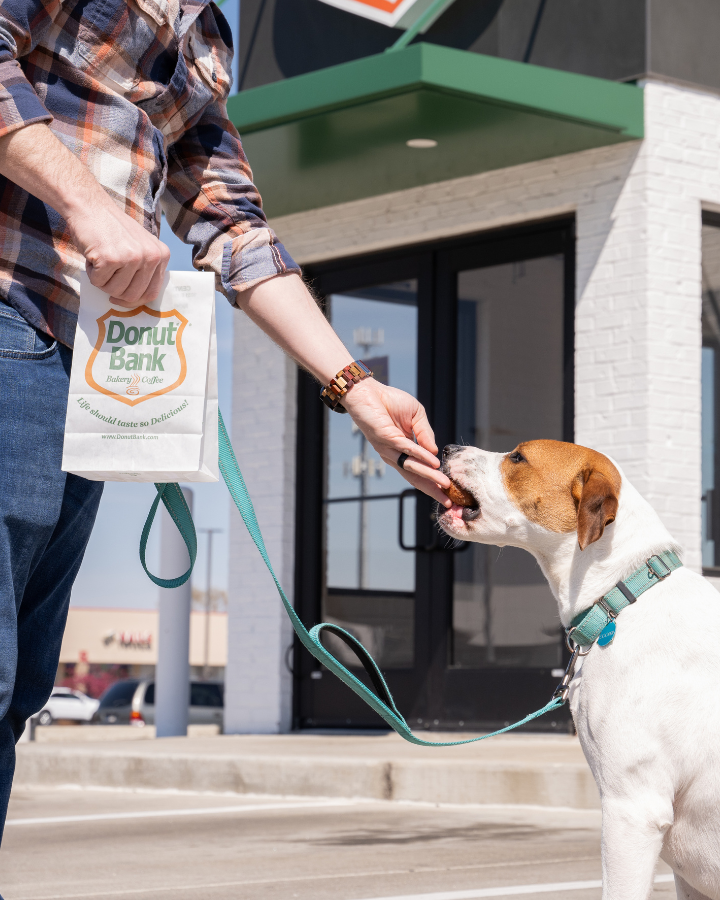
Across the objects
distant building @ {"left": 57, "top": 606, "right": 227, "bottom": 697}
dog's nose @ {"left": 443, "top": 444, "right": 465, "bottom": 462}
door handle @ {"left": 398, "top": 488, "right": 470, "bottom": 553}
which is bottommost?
distant building @ {"left": 57, "top": 606, "right": 227, "bottom": 697}

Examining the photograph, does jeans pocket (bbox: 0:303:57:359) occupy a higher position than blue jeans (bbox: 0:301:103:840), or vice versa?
jeans pocket (bbox: 0:303:57:359)

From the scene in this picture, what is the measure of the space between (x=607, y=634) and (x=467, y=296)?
628 centimetres

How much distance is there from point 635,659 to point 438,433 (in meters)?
6.00

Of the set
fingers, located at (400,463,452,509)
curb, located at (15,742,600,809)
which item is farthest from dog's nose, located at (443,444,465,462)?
curb, located at (15,742,600,809)

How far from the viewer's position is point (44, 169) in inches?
75.5

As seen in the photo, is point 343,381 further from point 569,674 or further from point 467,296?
point 467,296

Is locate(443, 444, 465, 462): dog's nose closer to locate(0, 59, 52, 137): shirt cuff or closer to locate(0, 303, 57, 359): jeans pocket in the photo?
locate(0, 303, 57, 359): jeans pocket

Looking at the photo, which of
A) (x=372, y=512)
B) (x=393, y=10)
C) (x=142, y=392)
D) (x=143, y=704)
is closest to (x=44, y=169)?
(x=142, y=392)

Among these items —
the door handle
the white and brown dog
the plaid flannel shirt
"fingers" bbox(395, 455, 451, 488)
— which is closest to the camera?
the plaid flannel shirt

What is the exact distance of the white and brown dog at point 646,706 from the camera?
9.00 feet

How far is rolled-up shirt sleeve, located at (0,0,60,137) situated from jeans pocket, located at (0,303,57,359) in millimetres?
279

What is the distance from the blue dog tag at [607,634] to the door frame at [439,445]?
5.31m

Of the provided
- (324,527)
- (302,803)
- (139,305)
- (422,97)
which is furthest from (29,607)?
(324,527)

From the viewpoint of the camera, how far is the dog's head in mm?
3279
